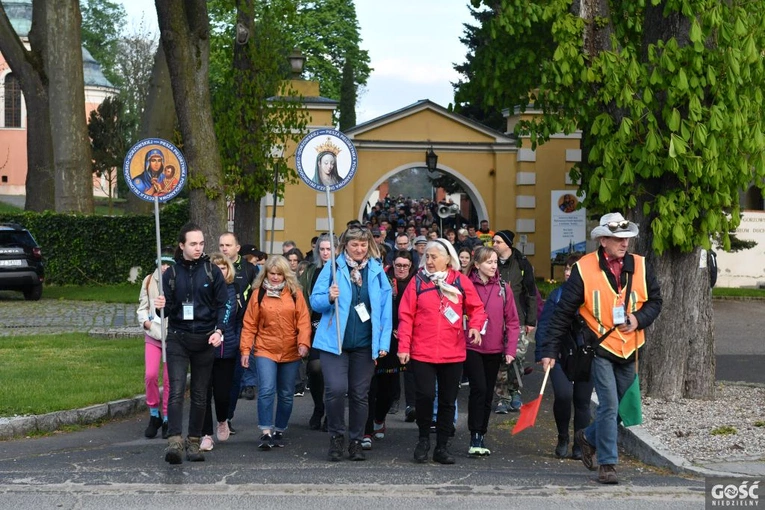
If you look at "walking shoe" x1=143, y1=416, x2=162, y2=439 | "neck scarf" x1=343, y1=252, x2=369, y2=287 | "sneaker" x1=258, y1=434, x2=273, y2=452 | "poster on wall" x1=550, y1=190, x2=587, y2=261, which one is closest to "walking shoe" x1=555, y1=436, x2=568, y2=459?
"neck scarf" x1=343, y1=252, x2=369, y2=287

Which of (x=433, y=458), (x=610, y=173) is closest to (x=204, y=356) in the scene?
(x=433, y=458)

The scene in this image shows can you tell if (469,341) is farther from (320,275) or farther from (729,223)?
(729,223)

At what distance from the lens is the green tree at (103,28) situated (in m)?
89.1

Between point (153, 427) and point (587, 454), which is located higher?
point (587, 454)

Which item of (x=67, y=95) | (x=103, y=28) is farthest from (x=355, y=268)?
(x=103, y=28)

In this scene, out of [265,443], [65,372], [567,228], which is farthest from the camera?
[567,228]

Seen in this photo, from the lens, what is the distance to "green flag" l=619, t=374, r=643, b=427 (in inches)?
350

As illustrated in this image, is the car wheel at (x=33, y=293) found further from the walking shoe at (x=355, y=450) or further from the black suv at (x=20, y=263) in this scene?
the walking shoe at (x=355, y=450)

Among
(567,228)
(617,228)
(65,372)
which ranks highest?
(617,228)

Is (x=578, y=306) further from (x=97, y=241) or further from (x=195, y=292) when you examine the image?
(x=97, y=241)

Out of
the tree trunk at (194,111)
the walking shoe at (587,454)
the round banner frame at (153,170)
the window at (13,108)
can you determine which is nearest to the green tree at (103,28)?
the window at (13,108)

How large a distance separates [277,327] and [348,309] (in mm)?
742

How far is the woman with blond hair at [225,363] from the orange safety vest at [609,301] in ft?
10.6

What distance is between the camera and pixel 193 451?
9734 mm
